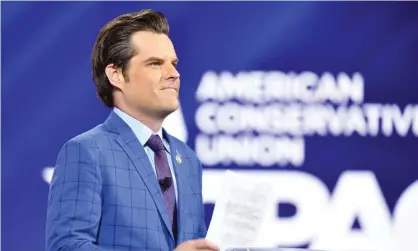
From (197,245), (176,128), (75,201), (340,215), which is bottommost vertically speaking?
(340,215)

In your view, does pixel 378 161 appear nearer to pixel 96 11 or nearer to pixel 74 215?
pixel 96 11

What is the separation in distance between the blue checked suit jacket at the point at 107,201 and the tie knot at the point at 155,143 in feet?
0.19

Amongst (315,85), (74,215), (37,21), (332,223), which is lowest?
(332,223)

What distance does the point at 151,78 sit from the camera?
2.43 meters

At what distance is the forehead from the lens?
2463 mm

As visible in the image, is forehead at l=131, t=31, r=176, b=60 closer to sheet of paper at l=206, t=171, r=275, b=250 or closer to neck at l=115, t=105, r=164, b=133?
neck at l=115, t=105, r=164, b=133

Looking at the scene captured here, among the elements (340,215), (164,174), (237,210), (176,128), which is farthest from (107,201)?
(340,215)

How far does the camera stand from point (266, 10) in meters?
4.18

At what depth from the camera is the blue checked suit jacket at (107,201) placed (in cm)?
222

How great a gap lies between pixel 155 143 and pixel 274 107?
1.74 meters

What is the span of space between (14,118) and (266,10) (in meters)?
1.29

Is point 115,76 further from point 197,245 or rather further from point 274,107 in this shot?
point 274,107

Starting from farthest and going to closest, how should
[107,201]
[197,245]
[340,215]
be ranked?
[340,215] < [107,201] < [197,245]

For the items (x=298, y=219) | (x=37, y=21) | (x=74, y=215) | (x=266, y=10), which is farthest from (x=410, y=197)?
(x=74, y=215)
